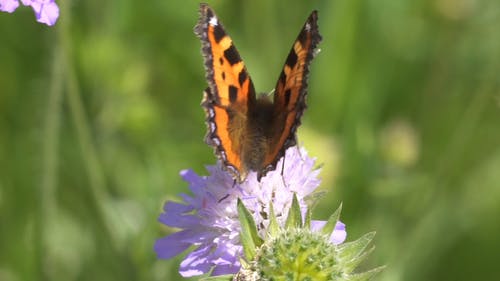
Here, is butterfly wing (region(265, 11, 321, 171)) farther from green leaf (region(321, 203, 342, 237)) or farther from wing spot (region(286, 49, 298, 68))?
green leaf (region(321, 203, 342, 237))

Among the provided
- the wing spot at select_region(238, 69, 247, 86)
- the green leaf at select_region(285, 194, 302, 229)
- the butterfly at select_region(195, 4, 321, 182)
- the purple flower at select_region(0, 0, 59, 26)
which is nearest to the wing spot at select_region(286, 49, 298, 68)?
the butterfly at select_region(195, 4, 321, 182)

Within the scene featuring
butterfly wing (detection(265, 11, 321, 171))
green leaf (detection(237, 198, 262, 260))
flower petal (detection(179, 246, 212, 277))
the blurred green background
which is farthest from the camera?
the blurred green background

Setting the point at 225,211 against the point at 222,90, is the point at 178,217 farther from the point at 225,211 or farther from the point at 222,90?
the point at 222,90

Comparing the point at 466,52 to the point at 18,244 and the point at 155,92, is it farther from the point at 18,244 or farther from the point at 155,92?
the point at 18,244

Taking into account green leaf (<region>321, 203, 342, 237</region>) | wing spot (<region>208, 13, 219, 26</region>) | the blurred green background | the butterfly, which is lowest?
green leaf (<region>321, 203, 342, 237</region>)

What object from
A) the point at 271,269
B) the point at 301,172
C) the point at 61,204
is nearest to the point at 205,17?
the point at 301,172

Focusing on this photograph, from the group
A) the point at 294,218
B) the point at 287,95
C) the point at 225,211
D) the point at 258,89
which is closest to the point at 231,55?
the point at 287,95
